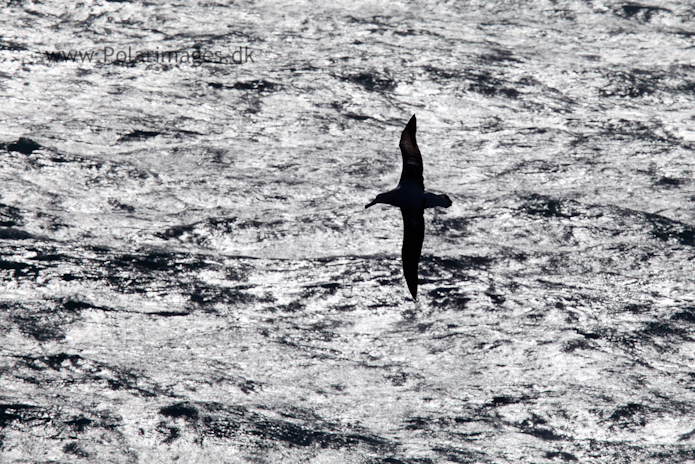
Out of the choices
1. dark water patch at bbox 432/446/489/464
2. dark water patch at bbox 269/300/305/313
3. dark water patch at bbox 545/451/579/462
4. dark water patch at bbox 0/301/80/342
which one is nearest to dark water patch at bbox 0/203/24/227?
dark water patch at bbox 0/301/80/342

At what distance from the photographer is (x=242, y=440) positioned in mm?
19125

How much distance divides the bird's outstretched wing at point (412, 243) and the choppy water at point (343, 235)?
8.64 m

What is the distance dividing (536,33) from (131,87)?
12.5 metres

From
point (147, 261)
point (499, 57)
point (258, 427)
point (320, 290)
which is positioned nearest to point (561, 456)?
point (258, 427)

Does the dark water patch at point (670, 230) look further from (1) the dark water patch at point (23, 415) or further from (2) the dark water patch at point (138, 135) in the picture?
(1) the dark water patch at point (23, 415)

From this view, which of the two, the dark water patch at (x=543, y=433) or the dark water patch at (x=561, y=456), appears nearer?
the dark water patch at (x=561, y=456)

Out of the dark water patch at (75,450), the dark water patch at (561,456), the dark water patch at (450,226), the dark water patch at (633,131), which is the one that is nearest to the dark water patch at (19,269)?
the dark water patch at (75,450)

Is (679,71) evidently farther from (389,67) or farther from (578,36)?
(389,67)

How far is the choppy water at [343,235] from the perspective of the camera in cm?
1953

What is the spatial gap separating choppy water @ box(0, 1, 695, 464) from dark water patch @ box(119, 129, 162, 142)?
0.06 m

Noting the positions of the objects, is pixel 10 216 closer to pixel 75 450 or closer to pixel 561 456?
pixel 75 450

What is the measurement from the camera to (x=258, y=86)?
27500 millimetres

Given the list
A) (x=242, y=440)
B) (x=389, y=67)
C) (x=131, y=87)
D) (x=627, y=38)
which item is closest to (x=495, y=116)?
(x=389, y=67)

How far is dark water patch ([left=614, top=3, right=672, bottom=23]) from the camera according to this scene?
2953cm
